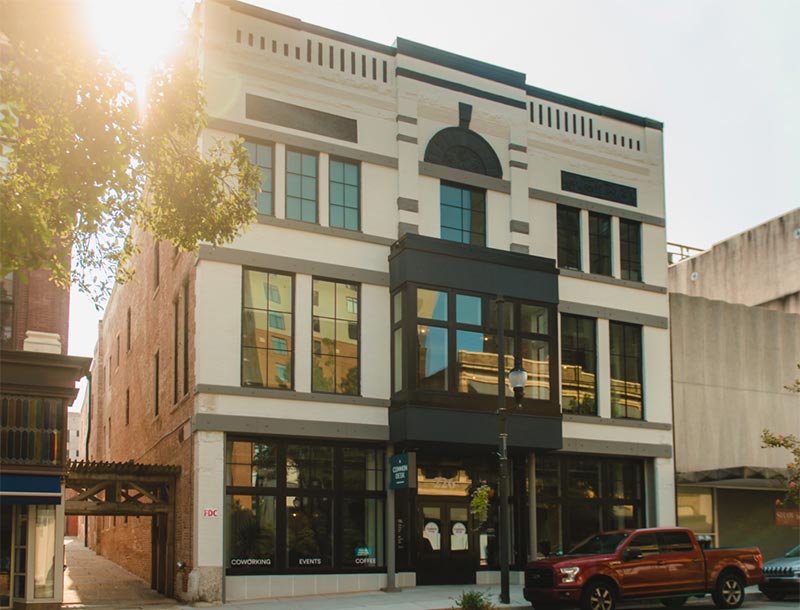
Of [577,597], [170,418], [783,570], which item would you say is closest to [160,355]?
[170,418]

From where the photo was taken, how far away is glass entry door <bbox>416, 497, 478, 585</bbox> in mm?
23344

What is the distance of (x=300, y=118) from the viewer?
2331cm

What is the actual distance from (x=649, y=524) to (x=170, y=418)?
13.2 metres

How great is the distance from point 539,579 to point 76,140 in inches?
463

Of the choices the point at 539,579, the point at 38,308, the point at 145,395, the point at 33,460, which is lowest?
the point at 539,579

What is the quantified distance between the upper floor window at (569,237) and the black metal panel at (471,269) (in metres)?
1.69

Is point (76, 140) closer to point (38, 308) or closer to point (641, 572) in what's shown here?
point (38, 308)

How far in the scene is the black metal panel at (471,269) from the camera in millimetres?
23016

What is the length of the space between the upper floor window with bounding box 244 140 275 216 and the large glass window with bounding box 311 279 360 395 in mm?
2112

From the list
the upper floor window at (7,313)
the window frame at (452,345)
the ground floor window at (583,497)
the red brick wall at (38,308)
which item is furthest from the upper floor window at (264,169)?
the ground floor window at (583,497)

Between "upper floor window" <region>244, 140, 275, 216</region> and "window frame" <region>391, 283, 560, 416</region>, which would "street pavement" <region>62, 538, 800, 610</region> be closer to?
"window frame" <region>391, 283, 560, 416</region>

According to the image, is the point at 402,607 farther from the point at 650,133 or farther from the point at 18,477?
the point at 650,133

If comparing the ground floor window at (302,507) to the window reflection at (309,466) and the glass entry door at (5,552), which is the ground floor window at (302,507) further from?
the glass entry door at (5,552)

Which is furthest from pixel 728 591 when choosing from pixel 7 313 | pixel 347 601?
pixel 7 313
